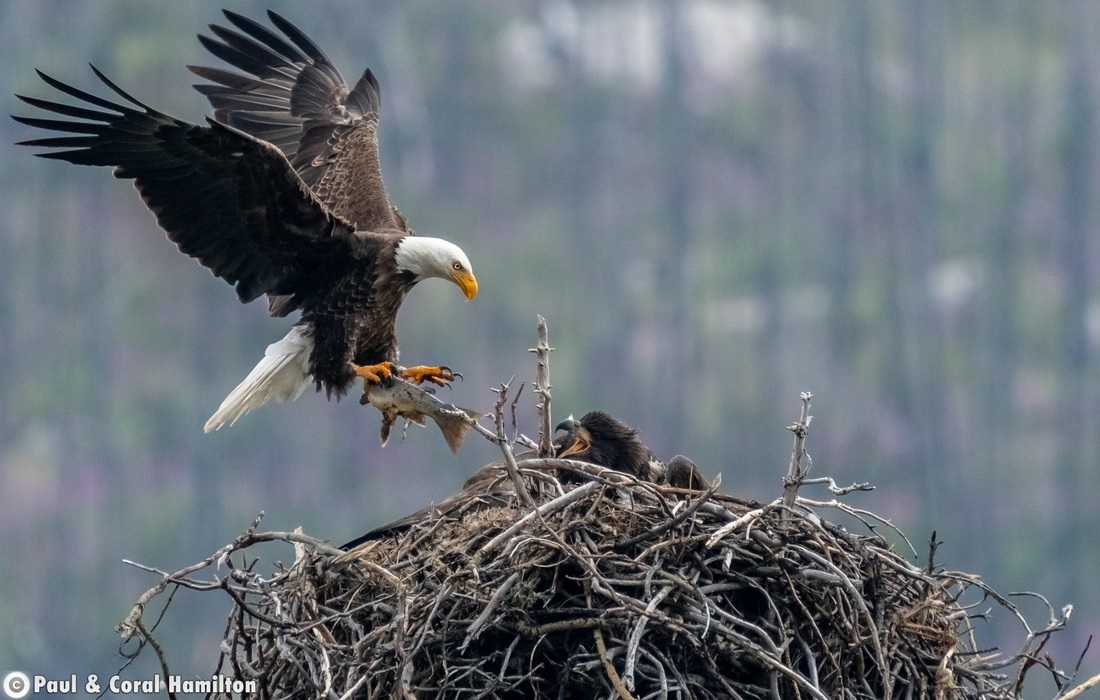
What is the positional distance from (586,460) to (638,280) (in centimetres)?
1666

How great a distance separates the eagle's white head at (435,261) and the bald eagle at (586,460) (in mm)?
724

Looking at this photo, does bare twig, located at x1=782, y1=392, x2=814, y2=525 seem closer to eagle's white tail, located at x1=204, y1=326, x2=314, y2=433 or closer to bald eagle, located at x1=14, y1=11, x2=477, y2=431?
bald eagle, located at x1=14, y1=11, x2=477, y2=431

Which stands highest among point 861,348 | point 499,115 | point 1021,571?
point 499,115

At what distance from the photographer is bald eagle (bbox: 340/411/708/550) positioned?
19.8 ft

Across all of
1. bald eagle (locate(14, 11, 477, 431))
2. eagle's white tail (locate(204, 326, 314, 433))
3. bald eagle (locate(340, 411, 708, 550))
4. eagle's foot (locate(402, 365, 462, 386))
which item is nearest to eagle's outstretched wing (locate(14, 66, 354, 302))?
bald eagle (locate(14, 11, 477, 431))

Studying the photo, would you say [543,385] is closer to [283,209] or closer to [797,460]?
[797,460]

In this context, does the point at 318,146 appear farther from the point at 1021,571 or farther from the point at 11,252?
the point at 11,252

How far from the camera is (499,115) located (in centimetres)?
2459

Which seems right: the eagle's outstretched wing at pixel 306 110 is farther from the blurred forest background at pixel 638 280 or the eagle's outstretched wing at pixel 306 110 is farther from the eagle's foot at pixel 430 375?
the blurred forest background at pixel 638 280

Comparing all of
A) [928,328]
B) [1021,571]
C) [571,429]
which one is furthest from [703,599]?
[928,328]

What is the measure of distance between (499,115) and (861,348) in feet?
19.9

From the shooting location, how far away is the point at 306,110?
8.38 m

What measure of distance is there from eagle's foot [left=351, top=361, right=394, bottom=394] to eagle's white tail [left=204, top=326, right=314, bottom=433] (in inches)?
13.5

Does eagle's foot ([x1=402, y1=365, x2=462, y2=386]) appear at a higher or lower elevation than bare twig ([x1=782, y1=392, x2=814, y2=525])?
higher
